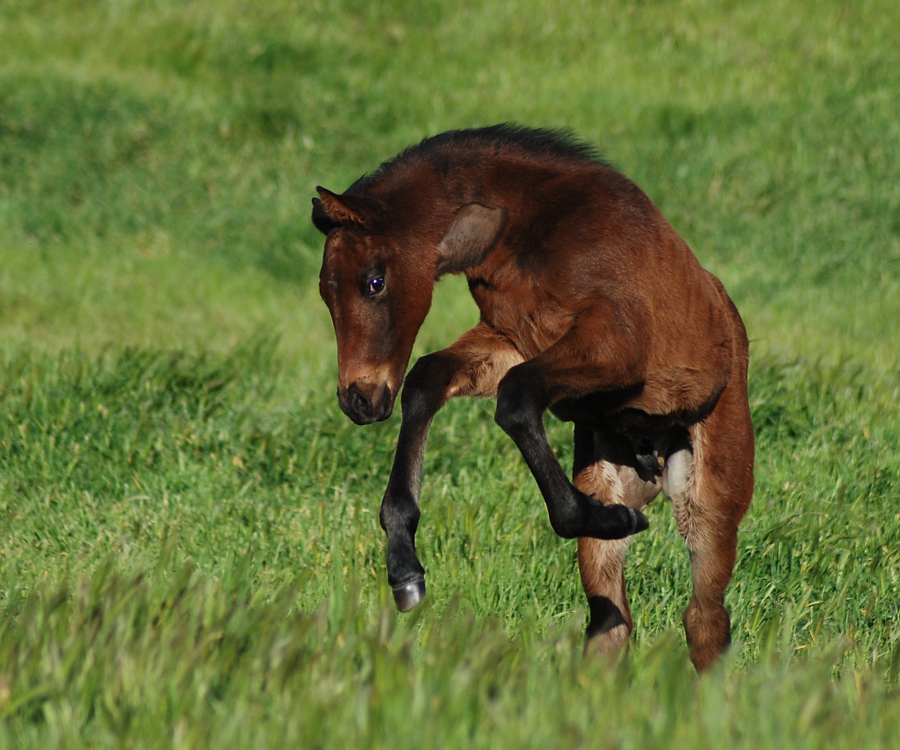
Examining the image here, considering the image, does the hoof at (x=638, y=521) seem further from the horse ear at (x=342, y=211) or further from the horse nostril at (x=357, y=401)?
the horse ear at (x=342, y=211)

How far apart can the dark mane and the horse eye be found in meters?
0.46

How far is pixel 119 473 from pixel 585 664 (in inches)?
134

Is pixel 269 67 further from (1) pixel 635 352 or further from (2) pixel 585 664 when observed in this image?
(2) pixel 585 664

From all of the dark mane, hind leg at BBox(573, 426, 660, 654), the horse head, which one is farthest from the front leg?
the dark mane

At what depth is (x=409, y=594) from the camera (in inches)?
135

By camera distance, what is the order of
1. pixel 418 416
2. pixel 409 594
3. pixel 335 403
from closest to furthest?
1. pixel 409 594
2. pixel 418 416
3. pixel 335 403

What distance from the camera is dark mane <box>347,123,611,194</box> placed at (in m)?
4.05

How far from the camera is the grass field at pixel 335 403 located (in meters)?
2.62

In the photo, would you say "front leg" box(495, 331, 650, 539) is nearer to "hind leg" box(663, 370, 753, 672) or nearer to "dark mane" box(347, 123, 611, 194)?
"hind leg" box(663, 370, 753, 672)

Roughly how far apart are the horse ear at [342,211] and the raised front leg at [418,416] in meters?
0.52

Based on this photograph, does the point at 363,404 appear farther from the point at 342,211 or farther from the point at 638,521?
the point at 638,521

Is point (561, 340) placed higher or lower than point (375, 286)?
lower

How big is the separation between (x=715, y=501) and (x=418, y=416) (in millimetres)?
1219

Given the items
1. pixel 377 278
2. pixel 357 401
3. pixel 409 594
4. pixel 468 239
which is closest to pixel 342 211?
pixel 377 278
